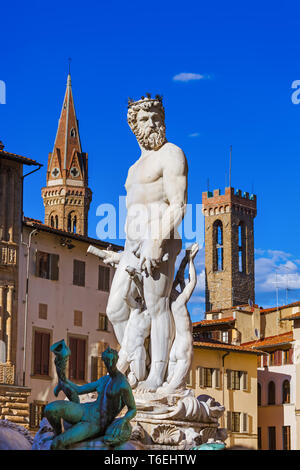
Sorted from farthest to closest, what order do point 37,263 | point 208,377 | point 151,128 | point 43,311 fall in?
point 208,377 → point 37,263 → point 43,311 → point 151,128

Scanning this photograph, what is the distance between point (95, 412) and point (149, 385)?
3607mm

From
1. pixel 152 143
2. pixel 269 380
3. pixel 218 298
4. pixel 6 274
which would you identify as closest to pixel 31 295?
pixel 6 274

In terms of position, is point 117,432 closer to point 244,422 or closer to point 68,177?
point 244,422

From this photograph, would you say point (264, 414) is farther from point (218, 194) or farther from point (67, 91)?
point (218, 194)

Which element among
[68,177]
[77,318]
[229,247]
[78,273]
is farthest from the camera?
[229,247]

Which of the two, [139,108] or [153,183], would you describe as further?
[139,108]

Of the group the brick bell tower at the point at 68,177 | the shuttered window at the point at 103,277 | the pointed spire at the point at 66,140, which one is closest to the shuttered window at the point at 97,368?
the shuttered window at the point at 103,277

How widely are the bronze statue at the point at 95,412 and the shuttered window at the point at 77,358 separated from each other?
4429 cm

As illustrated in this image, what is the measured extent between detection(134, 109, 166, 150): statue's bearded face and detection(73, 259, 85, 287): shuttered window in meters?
43.6

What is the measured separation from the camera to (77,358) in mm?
54625

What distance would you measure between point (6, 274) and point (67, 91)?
3199 inches

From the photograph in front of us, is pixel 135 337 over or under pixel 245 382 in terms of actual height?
under

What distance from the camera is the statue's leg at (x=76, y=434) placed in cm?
867

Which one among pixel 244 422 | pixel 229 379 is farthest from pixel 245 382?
pixel 244 422
